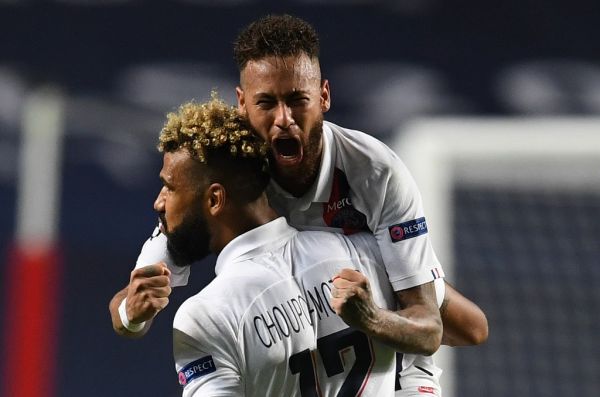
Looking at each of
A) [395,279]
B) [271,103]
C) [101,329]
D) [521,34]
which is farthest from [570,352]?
[271,103]

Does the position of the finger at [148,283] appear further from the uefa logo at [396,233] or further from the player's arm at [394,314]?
the uefa logo at [396,233]

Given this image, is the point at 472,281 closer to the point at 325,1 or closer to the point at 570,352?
the point at 570,352

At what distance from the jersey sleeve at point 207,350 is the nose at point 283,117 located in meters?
0.38

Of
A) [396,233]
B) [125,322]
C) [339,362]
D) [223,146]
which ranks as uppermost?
[223,146]

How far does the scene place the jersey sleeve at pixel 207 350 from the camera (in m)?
2.27

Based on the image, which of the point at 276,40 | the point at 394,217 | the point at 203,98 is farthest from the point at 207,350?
the point at 203,98

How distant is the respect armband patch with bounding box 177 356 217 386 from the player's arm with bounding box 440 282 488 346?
27.2 inches

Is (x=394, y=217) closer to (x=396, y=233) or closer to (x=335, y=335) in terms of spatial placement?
(x=396, y=233)

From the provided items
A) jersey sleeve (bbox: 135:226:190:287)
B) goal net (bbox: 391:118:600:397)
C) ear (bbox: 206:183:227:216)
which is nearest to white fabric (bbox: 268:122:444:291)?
ear (bbox: 206:183:227:216)

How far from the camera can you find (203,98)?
553 centimetres

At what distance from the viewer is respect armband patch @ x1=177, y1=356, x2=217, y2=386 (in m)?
2.29

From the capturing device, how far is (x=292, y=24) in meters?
2.34

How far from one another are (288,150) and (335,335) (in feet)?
1.26

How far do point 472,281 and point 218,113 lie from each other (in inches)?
106
